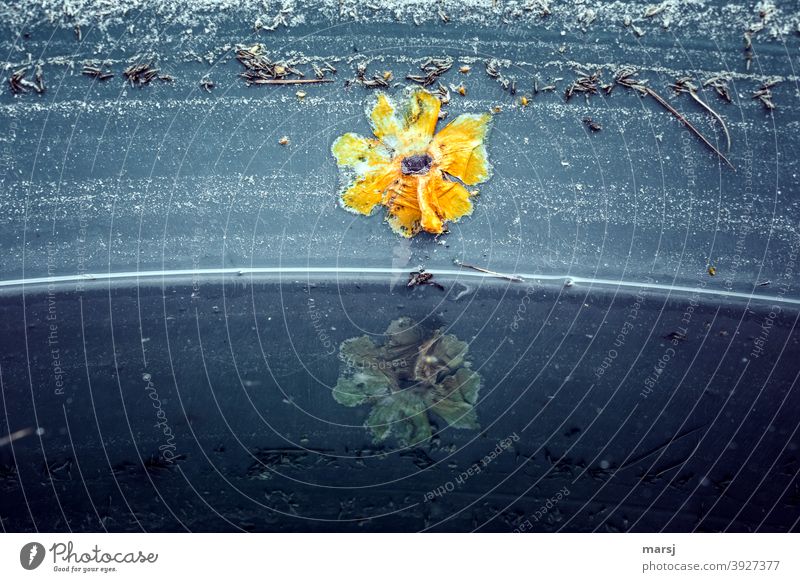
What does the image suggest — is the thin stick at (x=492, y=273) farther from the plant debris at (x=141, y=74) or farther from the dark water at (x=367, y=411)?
the plant debris at (x=141, y=74)

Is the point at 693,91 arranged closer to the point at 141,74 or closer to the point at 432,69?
the point at 432,69

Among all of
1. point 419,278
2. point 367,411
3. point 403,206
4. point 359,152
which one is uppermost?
point 359,152

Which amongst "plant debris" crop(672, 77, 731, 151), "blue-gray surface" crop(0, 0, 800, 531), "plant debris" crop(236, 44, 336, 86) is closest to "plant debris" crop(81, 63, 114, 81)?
"blue-gray surface" crop(0, 0, 800, 531)

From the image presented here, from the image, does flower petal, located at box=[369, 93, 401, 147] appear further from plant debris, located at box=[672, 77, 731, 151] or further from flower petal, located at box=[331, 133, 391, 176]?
plant debris, located at box=[672, 77, 731, 151]

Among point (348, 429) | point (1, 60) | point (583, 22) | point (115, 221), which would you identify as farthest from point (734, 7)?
point (1, 60)

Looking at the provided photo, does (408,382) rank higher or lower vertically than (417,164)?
lower

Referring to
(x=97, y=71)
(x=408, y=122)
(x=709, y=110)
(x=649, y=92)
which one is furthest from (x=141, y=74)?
(x=709, y=110)

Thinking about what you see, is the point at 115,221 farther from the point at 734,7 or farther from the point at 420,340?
the point at 734,7
